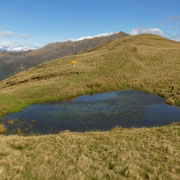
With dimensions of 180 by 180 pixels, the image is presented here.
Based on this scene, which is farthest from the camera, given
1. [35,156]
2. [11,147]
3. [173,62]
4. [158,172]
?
[173,62]

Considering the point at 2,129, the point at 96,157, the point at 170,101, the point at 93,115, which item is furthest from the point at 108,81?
the point at 96,157

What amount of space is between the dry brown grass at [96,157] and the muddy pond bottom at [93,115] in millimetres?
4774

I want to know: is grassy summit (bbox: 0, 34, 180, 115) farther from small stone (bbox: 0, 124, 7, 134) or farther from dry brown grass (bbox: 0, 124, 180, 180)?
dry brown grass (bbox: 0, 124, 180, 180)

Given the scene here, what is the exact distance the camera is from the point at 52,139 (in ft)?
55.2

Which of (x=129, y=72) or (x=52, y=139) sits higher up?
(x=129, y=72)

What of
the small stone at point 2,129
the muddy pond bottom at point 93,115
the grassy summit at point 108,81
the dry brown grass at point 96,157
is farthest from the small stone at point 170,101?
the small stone at point 2,129

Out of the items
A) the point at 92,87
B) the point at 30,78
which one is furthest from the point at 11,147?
the point at 30,78

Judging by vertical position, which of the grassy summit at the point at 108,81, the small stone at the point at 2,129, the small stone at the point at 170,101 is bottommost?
the small stone at the point at 2,129

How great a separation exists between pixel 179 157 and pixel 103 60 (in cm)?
5477

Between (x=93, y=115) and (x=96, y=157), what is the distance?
1367 cm

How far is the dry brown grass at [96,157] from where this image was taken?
32.4ft

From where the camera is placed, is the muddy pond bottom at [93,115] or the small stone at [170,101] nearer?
the muddy pond bottom at [93,115]

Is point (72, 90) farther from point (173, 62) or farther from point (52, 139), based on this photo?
point (173, 62)

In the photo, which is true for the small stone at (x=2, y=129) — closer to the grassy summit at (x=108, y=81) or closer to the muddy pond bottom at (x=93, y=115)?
the muddy pond bottom at (x=93, y=115)
